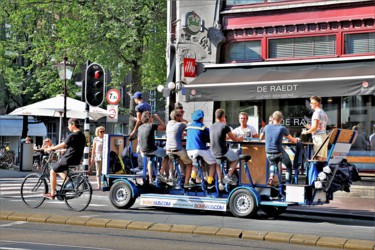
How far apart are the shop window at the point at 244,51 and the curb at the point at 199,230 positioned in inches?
454

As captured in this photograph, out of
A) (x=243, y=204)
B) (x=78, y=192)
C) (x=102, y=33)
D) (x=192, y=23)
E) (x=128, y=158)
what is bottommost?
(x=243, y=204)

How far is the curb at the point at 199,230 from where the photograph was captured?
1130cm

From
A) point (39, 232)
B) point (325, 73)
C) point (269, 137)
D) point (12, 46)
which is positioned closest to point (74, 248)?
point (39, 232)

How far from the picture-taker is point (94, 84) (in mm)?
19703

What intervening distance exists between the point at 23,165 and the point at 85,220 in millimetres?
19188

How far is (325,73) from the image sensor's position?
21062 millimetres

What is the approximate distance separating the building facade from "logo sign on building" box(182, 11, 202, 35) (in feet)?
0.10

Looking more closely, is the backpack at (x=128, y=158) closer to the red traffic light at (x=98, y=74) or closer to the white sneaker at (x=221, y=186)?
the white sneaker at (x=221, y=186)

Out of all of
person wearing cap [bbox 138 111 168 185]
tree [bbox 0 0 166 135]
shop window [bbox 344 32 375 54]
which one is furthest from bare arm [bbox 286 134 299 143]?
tree [bbox 0 0 166 135]

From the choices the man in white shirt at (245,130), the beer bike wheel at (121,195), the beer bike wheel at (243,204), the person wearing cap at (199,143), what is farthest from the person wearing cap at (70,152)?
the man in white shirt at (245,130)

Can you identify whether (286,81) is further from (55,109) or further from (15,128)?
(15,128)

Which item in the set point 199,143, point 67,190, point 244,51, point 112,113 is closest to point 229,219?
point 199,143

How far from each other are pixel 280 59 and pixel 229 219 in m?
9.70

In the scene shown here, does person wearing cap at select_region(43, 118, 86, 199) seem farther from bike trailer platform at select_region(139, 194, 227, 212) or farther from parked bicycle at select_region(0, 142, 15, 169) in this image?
parked bicycle at select_region(0, 142, 15, 169)
